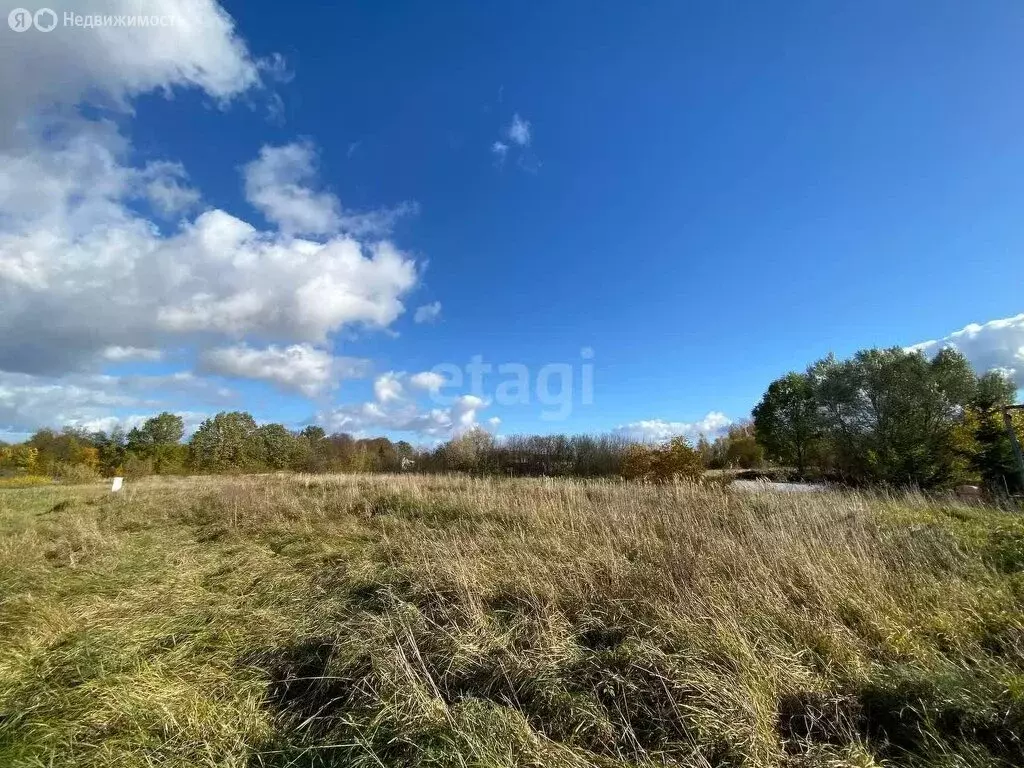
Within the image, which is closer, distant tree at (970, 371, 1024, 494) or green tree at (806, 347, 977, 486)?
distant tree at (970, 371, 1024, 494)

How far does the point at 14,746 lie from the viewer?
8.72 feet

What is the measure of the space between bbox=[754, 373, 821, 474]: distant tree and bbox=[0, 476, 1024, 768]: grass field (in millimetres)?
27642

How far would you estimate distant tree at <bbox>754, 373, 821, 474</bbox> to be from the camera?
102ft

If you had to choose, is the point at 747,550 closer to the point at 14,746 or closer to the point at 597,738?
the point at 597,738

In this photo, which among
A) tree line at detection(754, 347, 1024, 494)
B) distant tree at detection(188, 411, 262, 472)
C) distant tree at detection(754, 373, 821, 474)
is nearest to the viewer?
tree line at detection(754, 347, 1024, 494)

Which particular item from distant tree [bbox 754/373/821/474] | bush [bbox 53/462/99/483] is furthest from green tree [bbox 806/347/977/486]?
bush [bbox 53/462/99/483]

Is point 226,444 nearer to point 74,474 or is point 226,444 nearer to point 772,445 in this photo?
point 74,474

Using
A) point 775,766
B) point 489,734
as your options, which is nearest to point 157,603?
point 489,734

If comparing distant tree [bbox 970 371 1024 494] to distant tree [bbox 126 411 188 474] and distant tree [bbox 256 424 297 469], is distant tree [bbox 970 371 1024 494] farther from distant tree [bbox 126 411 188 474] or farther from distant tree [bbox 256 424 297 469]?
distant tree [bbox 126 411 188 474]

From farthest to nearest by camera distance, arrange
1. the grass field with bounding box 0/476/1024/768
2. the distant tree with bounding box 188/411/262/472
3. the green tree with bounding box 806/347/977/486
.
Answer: the distant tree with bounding box 188/411/262/472 → the green tree with bounding box 806/347/977/486 → the grass field with bounding box 0/476/1024/768

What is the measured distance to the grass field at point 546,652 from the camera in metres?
2.41

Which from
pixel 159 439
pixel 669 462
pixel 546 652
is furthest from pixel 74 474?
pixel 546 652

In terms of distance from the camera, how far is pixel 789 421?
33.4 metres

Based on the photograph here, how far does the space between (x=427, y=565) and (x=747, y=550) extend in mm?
3693
